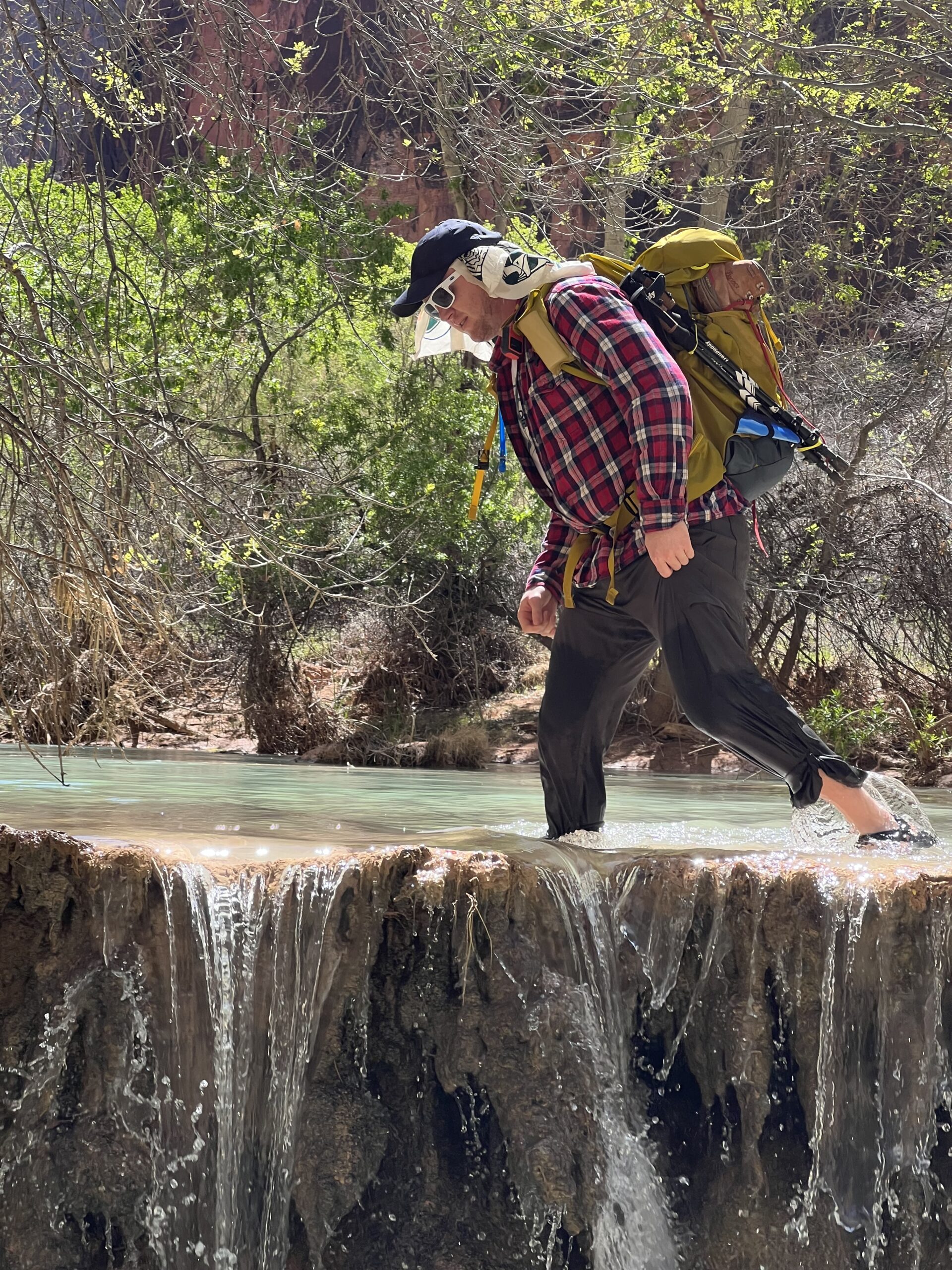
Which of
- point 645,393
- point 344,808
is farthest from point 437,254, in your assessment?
point 344,808

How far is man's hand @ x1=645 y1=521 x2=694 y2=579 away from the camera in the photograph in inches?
147

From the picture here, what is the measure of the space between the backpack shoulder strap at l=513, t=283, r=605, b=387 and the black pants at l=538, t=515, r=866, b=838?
1.85ft

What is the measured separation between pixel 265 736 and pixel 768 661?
14.6 feet

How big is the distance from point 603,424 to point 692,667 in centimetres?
72

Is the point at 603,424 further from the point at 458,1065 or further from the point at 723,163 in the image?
the point at 723,163

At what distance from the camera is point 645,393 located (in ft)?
12.2

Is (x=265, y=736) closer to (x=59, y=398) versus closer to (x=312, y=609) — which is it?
(x=312, y=609)

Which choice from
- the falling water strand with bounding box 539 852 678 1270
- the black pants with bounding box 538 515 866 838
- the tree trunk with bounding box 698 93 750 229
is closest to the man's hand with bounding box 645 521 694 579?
the black pants with bounding box 538 515 866 838

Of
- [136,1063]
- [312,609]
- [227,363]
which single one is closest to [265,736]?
[312,609]

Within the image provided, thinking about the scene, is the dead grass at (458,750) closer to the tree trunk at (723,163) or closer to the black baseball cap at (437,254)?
the tree trunk at (723,163)

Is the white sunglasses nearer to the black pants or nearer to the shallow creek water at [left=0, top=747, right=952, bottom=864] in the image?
A: the black pants

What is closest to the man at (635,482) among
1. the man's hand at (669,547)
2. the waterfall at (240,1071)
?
the man's hand at (669,547)

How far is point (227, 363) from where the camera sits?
13.5 metres

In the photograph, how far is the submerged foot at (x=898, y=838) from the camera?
4.07 m
